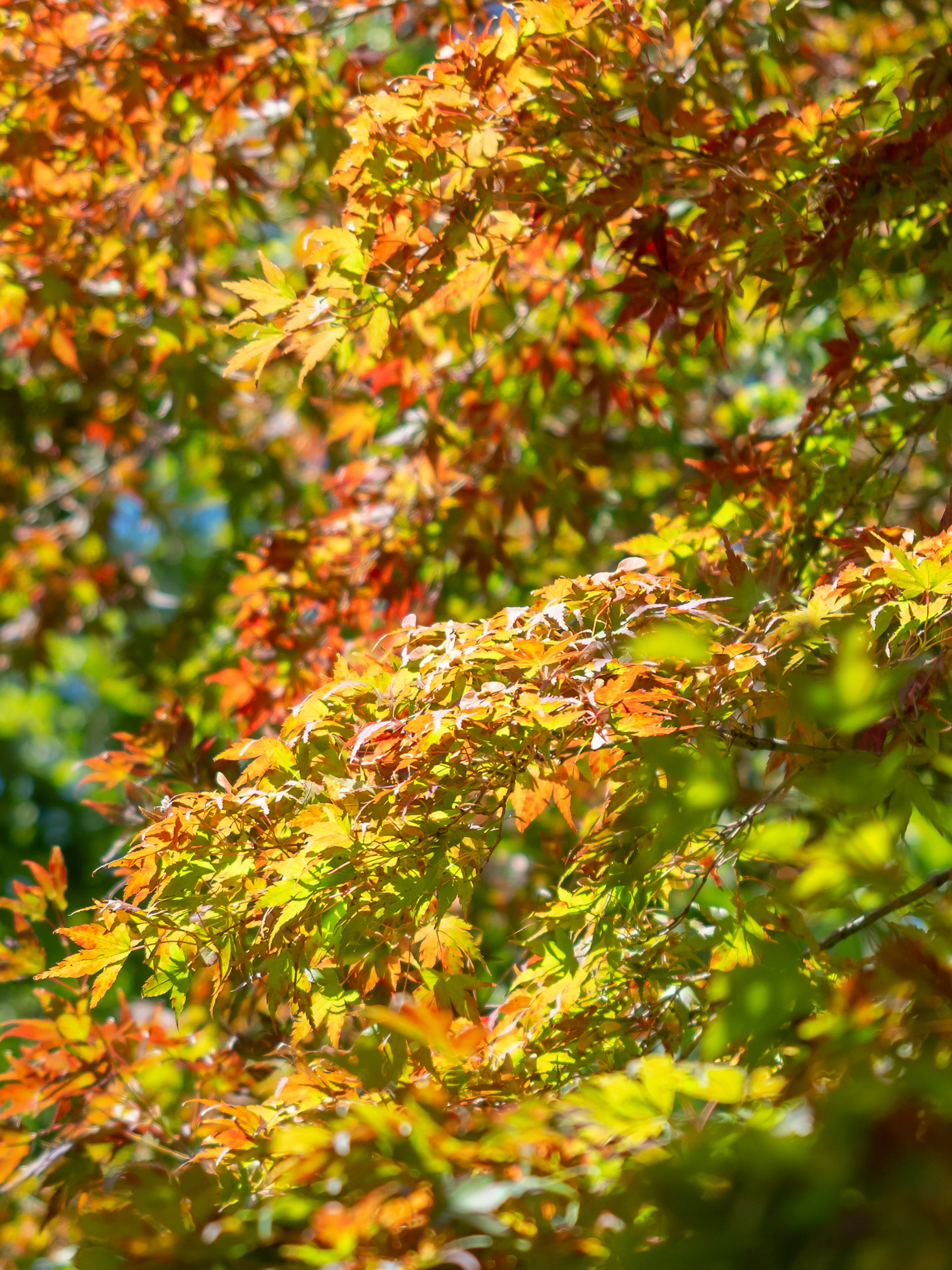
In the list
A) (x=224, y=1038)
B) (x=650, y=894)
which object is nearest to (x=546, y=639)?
(x=650, y=894)

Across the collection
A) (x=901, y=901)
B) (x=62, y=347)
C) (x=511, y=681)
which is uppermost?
(x=62, y=347)

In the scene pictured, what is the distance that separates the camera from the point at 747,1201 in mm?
725

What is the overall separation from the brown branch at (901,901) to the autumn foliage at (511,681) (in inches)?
2.2

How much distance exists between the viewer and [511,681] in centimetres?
149

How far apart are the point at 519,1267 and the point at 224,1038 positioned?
5.27ft

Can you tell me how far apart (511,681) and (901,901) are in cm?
62

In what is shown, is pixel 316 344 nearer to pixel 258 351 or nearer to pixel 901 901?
pixel 258 351

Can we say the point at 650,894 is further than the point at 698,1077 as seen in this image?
Yes

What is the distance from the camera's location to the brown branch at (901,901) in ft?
4.33

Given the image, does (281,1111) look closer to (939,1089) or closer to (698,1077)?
(698,1077)

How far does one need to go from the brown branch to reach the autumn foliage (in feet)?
0.19

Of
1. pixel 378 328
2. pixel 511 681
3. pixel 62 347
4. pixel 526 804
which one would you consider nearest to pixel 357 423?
pixel 62 347

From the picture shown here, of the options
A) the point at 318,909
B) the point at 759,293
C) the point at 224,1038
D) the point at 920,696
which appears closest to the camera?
the point at 318,909

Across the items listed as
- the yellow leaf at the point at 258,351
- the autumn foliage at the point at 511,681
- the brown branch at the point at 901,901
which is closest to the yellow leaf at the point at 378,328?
the autumn foliage at the point at 511,681
